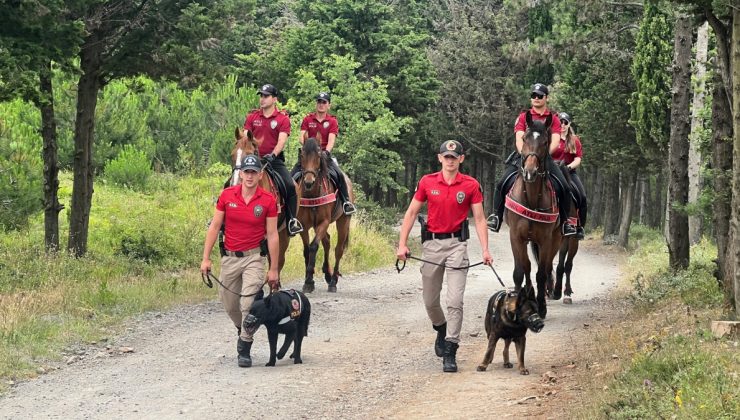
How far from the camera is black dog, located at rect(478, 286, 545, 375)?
10.0 meters

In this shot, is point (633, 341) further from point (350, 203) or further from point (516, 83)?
point (516, 83)

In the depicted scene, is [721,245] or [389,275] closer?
[721,245]

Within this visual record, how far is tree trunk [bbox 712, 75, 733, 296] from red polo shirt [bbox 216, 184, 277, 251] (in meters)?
6.01

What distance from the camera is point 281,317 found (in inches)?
414

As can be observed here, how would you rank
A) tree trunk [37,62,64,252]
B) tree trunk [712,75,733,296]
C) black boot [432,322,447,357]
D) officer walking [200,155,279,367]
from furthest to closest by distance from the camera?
tree trunk [37,62,64,252] < tree trunk [712,75,733,296] < black boot [432,322,447,357] < officer walking [200,155,279,367]

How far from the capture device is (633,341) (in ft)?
36.0

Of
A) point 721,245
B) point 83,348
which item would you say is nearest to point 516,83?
point 721,245

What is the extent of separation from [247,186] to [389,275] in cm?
1266

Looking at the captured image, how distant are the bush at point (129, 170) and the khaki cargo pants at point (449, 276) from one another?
19334mm

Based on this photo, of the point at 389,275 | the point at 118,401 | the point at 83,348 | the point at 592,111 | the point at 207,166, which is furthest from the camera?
the point at 592,111

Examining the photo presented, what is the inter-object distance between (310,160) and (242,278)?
6.07 metres

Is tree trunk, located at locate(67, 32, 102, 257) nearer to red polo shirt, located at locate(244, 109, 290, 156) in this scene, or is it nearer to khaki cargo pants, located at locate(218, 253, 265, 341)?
red polo shirt, located at locate(244, 109, 290, 156)

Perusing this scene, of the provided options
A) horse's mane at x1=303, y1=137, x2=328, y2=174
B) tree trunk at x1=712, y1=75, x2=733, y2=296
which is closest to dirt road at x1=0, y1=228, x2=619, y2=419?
tree trunk at x1=712, y1=75, x2=733, y2=296

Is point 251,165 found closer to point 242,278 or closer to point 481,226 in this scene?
point 242,278
